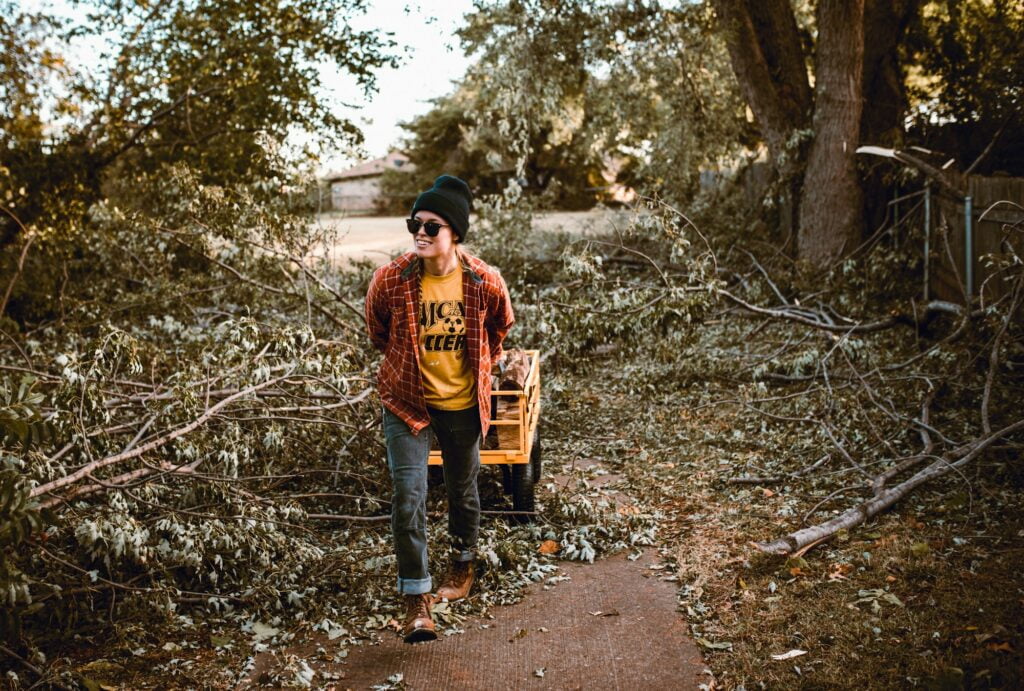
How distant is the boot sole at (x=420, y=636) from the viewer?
396 cm

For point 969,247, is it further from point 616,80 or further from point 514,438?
point 616,80

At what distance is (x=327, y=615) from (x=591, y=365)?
561cm

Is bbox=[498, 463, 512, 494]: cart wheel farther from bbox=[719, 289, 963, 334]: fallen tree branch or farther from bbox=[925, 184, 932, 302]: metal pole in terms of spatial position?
bbox=[925, 184, 932, 302]: metal pole

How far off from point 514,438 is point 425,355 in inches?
50.9

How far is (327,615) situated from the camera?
4.46 metres

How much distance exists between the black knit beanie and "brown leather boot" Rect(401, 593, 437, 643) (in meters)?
1.67

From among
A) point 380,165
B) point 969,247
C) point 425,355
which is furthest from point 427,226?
point 380,165

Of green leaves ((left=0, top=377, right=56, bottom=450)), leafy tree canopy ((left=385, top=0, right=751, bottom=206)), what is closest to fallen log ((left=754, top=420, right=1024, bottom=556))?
green leaves ((left=0, top=377, right=56, bottom=450))

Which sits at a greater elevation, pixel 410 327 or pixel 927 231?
pixel 927 231

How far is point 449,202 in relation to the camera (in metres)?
4.02

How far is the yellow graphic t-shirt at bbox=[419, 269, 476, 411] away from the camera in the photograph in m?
4.08

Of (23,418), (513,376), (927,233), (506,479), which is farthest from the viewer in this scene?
(927,233)

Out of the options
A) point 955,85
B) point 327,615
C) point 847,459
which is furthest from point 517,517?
point 955,85

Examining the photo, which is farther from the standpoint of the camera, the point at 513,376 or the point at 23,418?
the point at 513,376
